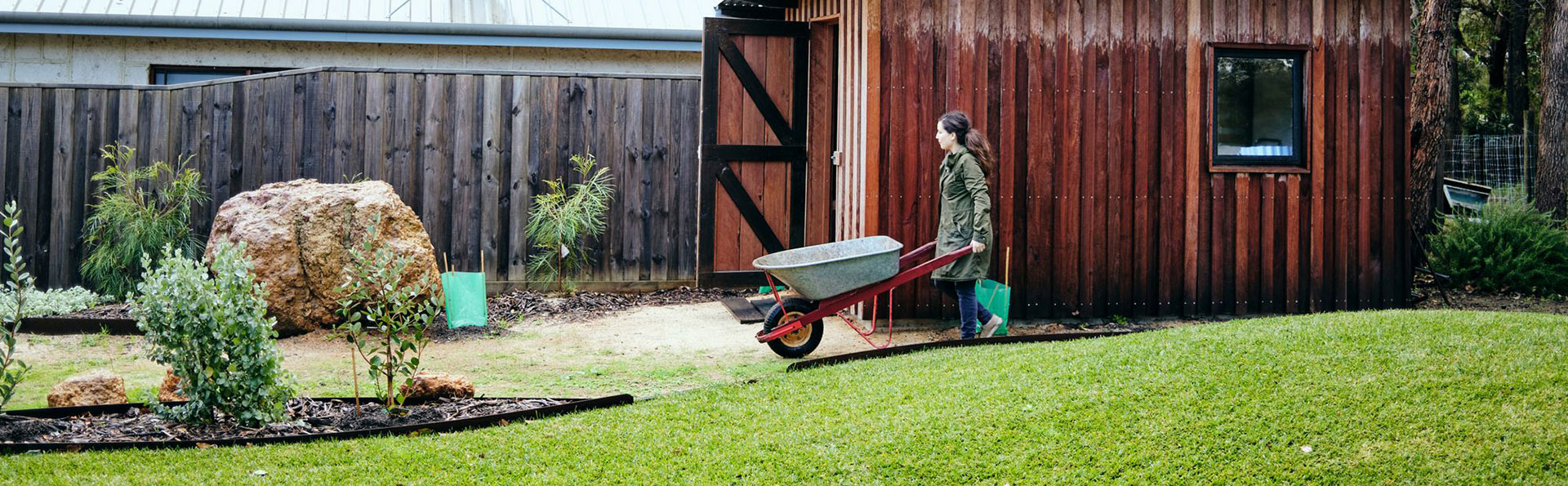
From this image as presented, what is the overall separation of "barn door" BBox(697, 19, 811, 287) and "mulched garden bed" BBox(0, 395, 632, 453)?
448 centimetres

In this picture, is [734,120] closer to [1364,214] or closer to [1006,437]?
[1364,214]

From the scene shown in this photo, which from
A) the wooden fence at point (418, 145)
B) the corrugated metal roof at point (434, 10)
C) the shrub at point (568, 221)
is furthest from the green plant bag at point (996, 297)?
the corrugated metal roof at point (434, 10)

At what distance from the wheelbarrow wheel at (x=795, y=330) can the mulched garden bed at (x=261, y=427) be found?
5.66 feet

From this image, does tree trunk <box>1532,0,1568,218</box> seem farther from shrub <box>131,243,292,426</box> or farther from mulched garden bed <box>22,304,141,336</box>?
mulched garden bed <box>22,304,141,336</box>

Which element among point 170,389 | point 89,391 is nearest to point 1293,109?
point 170,389

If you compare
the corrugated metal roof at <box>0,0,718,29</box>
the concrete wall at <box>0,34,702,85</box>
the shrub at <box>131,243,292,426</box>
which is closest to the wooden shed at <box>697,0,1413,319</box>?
the concrete wall at <box>0,34,702,85</box>

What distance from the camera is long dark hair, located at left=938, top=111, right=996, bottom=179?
291 inches

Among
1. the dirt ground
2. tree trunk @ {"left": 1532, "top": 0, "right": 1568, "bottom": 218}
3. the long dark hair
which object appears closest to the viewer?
the dirt ground

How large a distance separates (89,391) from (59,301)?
4.52m

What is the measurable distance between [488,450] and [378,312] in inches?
36.7

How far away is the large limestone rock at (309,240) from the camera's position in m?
7.86

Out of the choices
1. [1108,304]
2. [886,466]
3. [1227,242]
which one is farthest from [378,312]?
[1227,242]

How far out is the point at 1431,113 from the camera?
1154 centimetres

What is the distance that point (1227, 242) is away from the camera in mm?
8742
